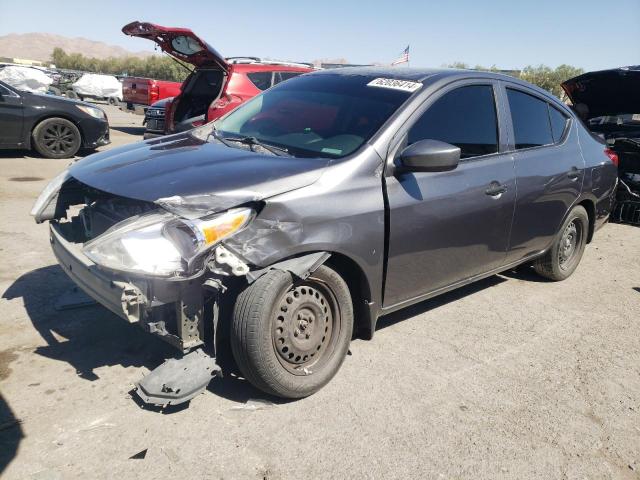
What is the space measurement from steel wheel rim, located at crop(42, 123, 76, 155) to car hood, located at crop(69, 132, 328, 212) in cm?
731

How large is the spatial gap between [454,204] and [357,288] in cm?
90

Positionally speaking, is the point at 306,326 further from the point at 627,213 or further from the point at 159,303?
the point at 627,213

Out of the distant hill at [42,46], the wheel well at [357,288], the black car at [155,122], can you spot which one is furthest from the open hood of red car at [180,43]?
the distant hill at [42,46]

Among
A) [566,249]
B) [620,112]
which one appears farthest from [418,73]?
[620,112]

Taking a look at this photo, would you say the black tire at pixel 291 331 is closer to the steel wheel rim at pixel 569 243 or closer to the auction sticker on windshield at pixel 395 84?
the auction sticker on windshield at pixel 395 84

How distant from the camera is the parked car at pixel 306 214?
2.52 m

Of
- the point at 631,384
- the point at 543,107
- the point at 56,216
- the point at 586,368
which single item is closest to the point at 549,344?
the point at 586,368

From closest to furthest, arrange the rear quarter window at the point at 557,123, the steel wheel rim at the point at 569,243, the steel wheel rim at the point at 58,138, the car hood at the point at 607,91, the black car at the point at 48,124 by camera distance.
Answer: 1. the rear quarter window at the point at 557,123
2. the steel wheel rim at the point at 569,243
3. the car hood at the point at 607,91
4. the black car at the point at 48,124
5. the steel wheel rim at the point at 58,138

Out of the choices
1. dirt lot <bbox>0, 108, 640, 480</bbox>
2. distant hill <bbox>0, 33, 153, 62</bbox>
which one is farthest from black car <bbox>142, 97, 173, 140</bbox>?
distant hill <bbox>0, 33, 153, 62</bbox>

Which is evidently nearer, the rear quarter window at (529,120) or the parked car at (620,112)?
the rear quarter window at (529,120)

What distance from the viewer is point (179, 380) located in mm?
2602

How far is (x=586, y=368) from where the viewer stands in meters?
3.50

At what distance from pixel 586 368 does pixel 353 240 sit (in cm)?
190

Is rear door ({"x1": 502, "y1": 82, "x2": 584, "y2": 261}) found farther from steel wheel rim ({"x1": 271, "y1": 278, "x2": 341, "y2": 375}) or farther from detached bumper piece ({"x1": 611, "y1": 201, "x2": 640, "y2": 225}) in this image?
detached bumper piece ({"x1": 611, "y1": 201, "x2": 640, "y2": 225})
